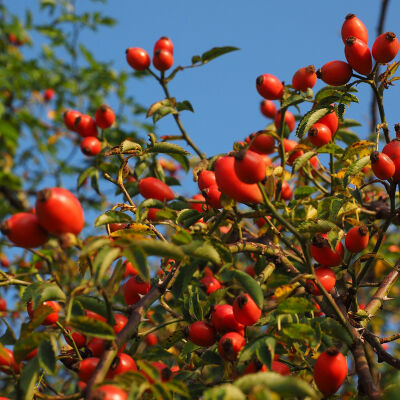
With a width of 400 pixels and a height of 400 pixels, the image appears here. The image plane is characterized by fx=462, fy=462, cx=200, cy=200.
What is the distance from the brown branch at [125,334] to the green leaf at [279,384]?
1.42ft

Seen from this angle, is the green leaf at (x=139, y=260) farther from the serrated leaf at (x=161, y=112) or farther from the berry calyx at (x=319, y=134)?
the serrated leaf at (x=161, y=112)

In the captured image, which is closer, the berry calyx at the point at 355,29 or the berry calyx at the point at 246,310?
the berry calyx at the point at 246,310

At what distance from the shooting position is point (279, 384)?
1.16m

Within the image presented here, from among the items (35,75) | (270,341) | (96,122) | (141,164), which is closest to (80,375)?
(270,341)

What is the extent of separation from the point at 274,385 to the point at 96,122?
2.91 m

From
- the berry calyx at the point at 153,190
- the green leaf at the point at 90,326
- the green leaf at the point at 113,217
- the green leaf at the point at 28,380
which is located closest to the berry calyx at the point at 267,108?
the berry calyx at the point at 153,190

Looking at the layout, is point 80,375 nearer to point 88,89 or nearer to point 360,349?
point 360,349

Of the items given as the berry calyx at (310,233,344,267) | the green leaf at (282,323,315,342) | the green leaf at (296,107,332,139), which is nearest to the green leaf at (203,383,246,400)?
the green leaf at (282,323,315,342)

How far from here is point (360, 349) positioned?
1813 mm

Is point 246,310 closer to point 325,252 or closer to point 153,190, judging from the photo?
point 325,252

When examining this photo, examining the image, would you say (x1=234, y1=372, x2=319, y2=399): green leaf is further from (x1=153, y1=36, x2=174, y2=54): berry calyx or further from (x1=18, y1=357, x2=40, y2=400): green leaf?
(x1=153, y1=36, x2=174, y2=54): berry calyx

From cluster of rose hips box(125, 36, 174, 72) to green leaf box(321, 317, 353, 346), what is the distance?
228 cm

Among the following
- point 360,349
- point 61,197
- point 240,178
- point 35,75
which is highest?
point 35,75

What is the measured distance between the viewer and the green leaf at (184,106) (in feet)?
10.5
